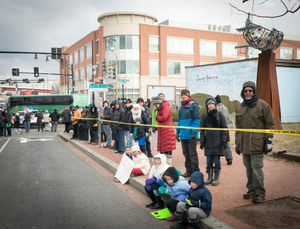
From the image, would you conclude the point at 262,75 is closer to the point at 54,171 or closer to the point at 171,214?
the point at 171,214

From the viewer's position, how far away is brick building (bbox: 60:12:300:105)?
4256cm

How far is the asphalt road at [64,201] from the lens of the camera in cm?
440

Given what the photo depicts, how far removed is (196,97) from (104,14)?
2936 centimetres

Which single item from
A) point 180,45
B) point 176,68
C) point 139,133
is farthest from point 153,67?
point 139,133

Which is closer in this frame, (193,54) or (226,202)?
(226,202)

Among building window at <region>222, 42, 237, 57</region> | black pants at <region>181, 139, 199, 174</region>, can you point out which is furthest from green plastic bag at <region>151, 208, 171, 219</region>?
building window at <region>222, 42, 237, 57</region>

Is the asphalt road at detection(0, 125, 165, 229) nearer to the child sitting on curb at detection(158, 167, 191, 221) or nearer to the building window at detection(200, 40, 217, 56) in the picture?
the child sitting on curb at detection(158, 167, 191, 221)

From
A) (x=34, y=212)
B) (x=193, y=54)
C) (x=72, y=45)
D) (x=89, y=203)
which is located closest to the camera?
(x=34, y=212)

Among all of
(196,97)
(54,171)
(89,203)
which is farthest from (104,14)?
(89,203)

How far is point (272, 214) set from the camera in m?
4.16

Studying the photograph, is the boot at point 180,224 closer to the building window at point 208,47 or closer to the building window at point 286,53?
the building window at point 208,47

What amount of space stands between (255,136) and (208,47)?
45.0 metres

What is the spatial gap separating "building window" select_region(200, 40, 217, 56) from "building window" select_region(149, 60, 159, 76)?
8657 millimetres

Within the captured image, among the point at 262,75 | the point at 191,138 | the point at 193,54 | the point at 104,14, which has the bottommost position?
the point at 191,138
